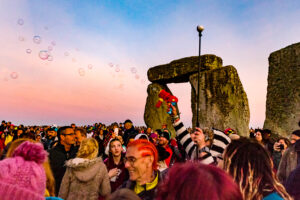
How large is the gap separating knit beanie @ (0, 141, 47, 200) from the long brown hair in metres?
1.34

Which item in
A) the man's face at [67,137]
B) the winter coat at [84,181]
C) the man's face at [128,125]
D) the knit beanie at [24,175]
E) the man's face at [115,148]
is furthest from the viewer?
the man's face at [128,125]

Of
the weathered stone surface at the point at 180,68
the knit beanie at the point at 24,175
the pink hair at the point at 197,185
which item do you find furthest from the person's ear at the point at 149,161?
the weathered stone surface at the point at 180,68

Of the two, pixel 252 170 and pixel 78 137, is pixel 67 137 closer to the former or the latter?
pixel 78 137

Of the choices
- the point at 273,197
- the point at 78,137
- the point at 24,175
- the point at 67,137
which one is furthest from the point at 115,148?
the point at 273,197

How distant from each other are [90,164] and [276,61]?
13.4 m

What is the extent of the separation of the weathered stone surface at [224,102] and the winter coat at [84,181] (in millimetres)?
11641

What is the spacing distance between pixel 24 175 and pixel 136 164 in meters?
1.10

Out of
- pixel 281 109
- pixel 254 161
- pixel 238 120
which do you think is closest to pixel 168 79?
pixel 238 120

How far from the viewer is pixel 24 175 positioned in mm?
1672

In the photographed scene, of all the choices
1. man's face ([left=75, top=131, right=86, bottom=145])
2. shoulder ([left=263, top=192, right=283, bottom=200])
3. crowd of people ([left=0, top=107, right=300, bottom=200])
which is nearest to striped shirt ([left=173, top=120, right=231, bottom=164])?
crowd of people ([left=0, top=107, right=300, bottom=200])

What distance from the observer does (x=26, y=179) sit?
167 centimetres

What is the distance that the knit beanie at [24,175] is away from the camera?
1.60m

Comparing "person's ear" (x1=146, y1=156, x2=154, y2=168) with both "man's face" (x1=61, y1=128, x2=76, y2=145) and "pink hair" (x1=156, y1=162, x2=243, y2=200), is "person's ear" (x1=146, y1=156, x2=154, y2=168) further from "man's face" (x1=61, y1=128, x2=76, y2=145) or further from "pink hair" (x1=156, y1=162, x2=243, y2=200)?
"man's face" (x1=61, y1=128, x2=76, y2=145)

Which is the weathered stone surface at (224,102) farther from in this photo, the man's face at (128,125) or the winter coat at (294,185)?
the winter coat at (294,185)
